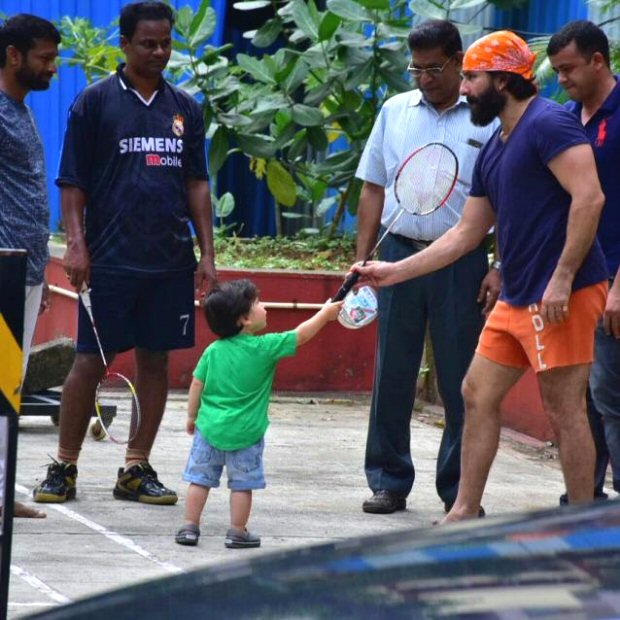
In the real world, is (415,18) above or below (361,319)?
above

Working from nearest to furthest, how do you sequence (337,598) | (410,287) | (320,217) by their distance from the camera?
(337,598) → (410,287) → (320,217)

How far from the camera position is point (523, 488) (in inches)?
308

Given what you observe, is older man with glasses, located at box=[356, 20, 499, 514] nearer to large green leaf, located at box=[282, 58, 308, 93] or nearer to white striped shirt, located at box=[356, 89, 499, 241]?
white striped shirt, located at box=[356, 89, 499, 241]

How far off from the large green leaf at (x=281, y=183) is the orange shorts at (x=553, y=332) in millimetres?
5567

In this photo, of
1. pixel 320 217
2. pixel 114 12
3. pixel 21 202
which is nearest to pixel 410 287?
pixel 21 202

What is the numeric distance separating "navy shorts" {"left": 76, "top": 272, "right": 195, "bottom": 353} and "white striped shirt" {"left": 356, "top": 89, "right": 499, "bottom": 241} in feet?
3.32

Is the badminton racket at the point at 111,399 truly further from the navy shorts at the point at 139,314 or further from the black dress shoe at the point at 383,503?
the black dress shoe at the point at 383,503

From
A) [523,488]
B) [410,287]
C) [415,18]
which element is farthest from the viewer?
[415,18]

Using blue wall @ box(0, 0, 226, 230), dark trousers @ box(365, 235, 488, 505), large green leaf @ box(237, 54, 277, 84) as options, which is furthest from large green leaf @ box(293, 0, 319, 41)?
dark trousers @ box(365, 235, 488, 505)

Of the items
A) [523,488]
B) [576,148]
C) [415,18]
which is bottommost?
[523,488]

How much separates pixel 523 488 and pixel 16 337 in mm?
3803

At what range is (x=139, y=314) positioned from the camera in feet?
23.0

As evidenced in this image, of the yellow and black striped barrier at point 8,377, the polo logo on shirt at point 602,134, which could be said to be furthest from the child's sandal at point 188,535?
the polo logo on shirt at point 602,134

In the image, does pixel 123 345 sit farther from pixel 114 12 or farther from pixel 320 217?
pixel 114 12
